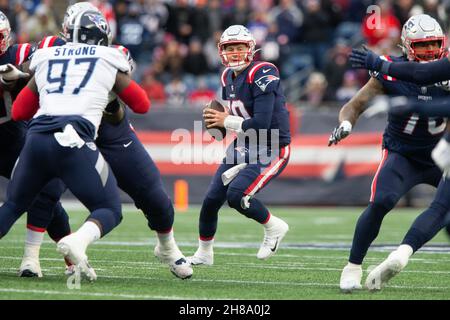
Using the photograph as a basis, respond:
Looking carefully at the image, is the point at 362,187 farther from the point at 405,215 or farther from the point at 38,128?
the point at 38,128

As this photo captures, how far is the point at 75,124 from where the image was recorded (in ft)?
16.6

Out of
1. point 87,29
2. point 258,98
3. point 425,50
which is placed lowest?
point 258,98

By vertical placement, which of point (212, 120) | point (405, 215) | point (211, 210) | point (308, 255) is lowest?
point (405, 215)

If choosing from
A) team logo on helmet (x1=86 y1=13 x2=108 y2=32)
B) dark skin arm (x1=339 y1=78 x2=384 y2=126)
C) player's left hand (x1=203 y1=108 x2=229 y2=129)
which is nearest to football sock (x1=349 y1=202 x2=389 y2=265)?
dark skin arm (x1=339 y1=78 x2=384 y2=126)

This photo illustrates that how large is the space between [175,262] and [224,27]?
9.53 m

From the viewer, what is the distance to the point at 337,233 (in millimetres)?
9633

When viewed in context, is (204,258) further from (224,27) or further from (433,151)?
(224,27)

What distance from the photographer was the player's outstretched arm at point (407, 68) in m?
5.12

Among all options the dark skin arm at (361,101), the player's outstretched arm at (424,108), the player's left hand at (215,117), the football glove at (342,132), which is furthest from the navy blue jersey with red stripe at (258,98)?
the player's outstretched arm at (424,108)

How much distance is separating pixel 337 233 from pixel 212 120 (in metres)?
3.21

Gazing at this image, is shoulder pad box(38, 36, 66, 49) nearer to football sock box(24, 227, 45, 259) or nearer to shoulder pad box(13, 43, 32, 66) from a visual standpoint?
shoulder pad box(13, 43, 32, 66)

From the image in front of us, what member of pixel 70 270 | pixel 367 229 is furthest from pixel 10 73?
pixel 367 229

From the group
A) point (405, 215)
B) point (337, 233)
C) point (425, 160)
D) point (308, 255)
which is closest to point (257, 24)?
point (405, 215)

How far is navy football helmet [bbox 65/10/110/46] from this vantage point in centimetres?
531
